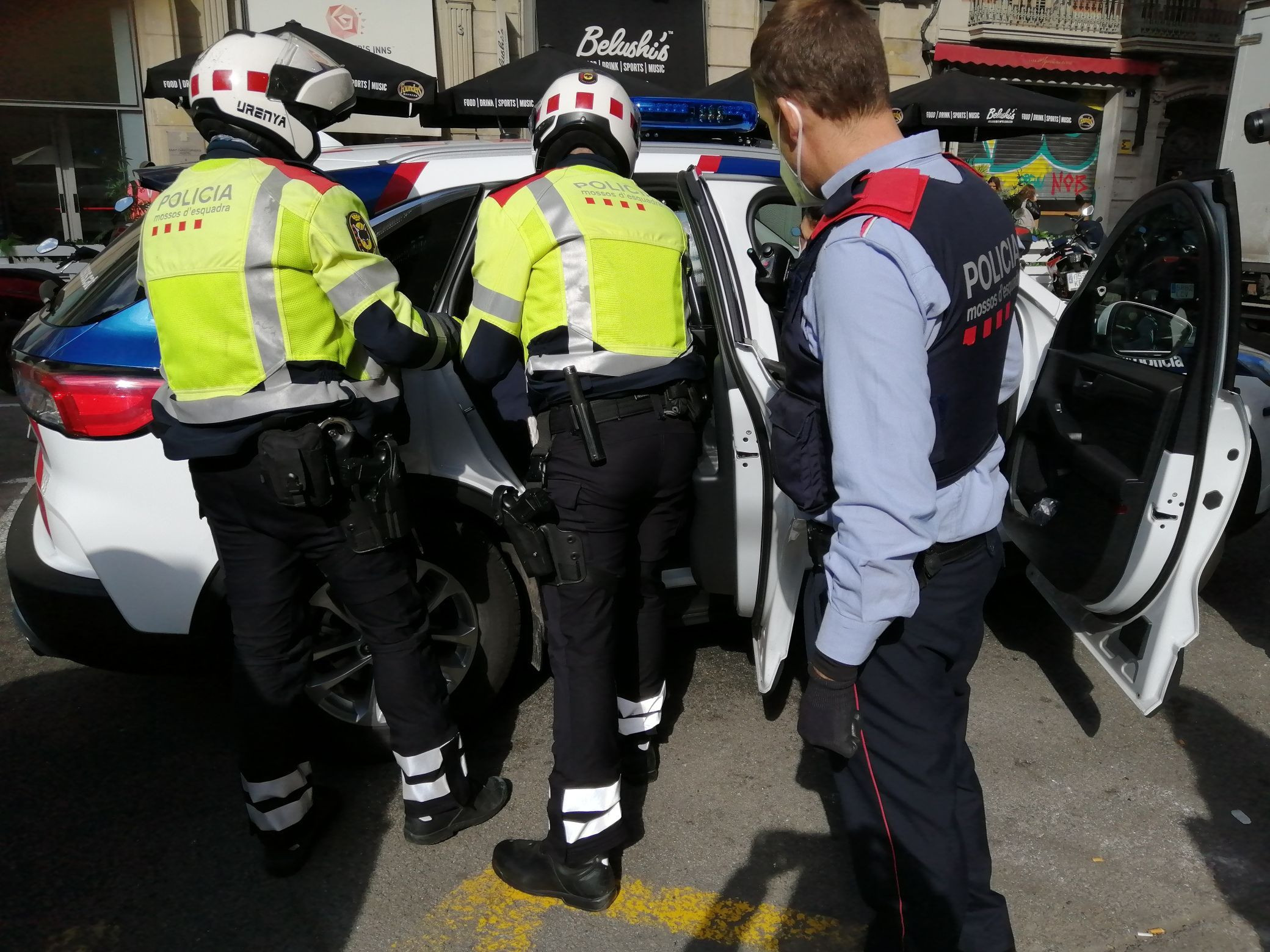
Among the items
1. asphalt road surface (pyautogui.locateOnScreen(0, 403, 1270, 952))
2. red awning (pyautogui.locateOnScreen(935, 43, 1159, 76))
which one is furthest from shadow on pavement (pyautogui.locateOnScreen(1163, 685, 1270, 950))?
red awning (pyautogui.locateOnScreen(935, 43, 1159, 76))

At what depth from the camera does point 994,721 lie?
321 cm

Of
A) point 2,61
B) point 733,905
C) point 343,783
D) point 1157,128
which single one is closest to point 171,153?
point 2,61

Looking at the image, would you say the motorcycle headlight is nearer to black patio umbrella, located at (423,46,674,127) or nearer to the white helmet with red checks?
the white helmet with red checks

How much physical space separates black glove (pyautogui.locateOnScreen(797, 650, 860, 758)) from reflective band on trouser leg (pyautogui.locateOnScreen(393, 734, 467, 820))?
4.11ft

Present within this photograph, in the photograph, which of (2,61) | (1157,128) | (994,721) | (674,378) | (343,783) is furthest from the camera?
(1157,128)

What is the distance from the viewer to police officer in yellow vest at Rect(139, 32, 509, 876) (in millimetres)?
2174

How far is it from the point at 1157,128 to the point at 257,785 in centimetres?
2240

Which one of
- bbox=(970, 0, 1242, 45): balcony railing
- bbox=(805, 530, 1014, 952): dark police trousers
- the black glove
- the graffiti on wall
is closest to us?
the black glove

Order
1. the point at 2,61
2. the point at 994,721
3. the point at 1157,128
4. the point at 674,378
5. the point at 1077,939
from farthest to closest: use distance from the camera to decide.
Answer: the point at 1157,128 → the point at 2,61 → the point at 994,721 → the point at 674,378 → the point at 1077,939

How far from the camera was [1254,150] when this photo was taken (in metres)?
11.1

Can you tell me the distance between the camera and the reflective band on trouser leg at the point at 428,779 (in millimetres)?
2600

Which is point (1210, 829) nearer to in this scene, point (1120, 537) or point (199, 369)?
point (1120, 537)

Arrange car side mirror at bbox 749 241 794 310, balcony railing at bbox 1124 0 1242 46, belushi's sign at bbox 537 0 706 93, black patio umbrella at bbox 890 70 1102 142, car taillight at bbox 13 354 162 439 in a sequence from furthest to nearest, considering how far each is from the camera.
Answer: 1. balcony railing at bbox 1124 0 1242 46
2. belushi's sign at bbox 537 0 706 93
3. black patio umbrella at bbox 890 70 1102 142
4. car taillight at bbox 13 354 162 439
5. car side mirror at bbox 749 241 794 310

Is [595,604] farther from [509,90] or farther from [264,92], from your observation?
[509,90]
